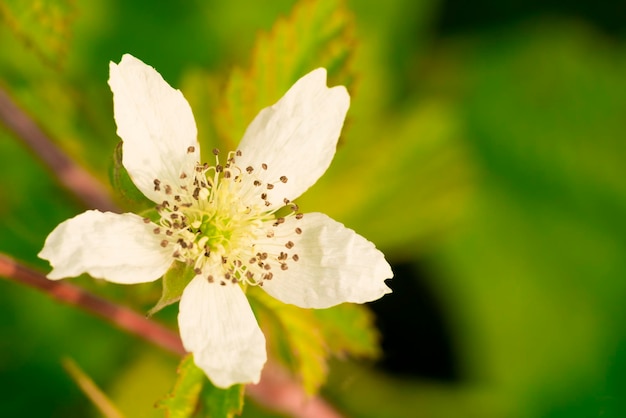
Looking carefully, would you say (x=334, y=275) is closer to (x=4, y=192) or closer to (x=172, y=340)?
(x=172, y=340)

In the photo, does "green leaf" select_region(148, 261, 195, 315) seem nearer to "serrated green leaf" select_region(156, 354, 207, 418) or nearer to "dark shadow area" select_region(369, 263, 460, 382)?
"serrated green leaf" select_region(156, 354, 207, 418)

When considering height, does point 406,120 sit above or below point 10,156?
above

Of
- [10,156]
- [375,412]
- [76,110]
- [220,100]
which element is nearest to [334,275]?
[220,100]

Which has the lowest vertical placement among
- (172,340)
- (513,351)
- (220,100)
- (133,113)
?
(172,340)

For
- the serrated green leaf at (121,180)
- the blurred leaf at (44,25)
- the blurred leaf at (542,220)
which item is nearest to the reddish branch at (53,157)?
the blurred leaf at (44,25)

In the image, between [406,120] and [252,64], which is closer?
[252,64]

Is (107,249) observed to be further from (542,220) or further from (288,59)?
(542,220)
